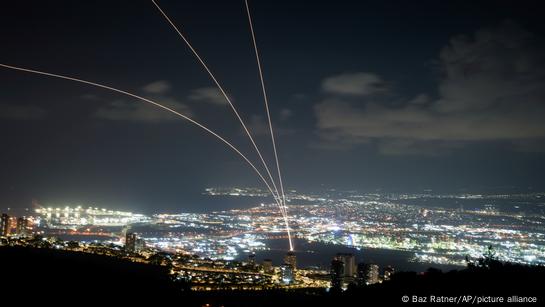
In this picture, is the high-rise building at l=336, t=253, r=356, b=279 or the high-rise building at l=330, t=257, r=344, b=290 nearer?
the high-rise building at l=330, t=257, r=344, b=290

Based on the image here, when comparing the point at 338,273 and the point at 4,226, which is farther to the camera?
the point at 4,226

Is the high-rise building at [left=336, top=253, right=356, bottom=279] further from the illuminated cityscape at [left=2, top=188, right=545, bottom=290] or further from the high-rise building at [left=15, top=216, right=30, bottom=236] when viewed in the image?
the high-rise building at [left=15, top=216, right=30, bottom=236]

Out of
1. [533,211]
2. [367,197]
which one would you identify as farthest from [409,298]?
[367,197]

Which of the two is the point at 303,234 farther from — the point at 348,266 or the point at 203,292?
the point at 203,292

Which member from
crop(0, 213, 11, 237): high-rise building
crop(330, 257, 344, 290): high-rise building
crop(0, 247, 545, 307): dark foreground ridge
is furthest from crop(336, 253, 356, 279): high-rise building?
crop(0, 213, 11, 237): high-rise building

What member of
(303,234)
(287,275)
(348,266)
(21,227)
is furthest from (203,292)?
(303,234)

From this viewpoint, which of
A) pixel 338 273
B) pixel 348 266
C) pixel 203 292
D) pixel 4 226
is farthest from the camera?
pixel 4 226

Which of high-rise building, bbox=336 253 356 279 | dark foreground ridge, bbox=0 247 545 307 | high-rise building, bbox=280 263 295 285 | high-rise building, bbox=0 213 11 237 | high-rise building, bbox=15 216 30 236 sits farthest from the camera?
high-rise building, bbox=15 216 30 236

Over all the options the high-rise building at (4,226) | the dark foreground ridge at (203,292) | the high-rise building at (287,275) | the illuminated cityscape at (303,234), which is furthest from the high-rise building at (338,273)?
the high-rise building at (4,226)
